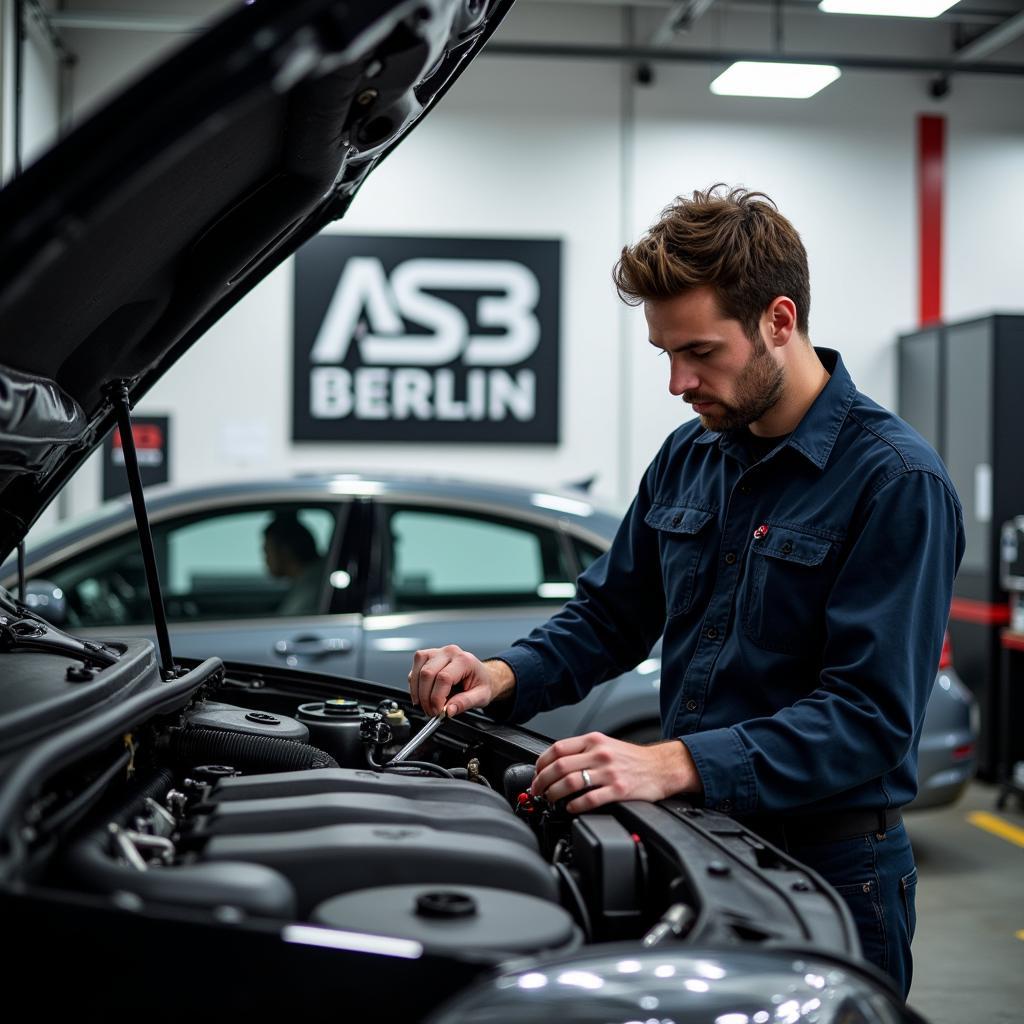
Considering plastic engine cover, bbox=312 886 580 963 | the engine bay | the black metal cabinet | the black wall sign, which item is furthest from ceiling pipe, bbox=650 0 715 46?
plastic engine cover, bbox=312 886 580 963

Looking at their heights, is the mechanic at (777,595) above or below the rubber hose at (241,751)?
above

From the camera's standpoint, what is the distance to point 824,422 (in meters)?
1.75

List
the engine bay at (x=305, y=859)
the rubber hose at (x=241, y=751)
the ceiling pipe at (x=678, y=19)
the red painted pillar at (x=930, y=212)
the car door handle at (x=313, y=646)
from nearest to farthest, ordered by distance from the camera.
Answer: the engine bay at (x=305, y=859) → the rubber hose at (x=241, y=751) → the car door handle at (x=313, y=646) → the ceiling pipe at (x=678, y=19) → the red painted pillar at (x=930, y=212)

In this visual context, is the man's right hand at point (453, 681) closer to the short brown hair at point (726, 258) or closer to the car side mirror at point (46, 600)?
the short brown hair at point (726, 258)

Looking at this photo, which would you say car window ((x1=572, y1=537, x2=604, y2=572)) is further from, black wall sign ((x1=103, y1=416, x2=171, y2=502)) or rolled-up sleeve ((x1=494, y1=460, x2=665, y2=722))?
black wall sign ((x1=103, y1=416, x2=171, y2=502))

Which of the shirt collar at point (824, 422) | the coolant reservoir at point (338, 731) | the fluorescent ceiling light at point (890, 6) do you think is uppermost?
the fluorescent ceiling light at point (890, 6)

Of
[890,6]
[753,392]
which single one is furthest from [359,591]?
[890,6]

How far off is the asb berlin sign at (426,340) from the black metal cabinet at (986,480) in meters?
2.46

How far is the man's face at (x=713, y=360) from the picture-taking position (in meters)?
1.72

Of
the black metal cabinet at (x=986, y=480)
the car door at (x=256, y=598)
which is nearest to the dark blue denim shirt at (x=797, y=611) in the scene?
the car door at (x=256, y=598)

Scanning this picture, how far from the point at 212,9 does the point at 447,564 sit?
373 cm

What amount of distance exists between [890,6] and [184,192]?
18.0 ft

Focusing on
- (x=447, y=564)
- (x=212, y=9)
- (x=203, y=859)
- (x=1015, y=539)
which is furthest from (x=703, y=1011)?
(x=212, y=9)

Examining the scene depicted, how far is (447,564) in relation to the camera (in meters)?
7.56
